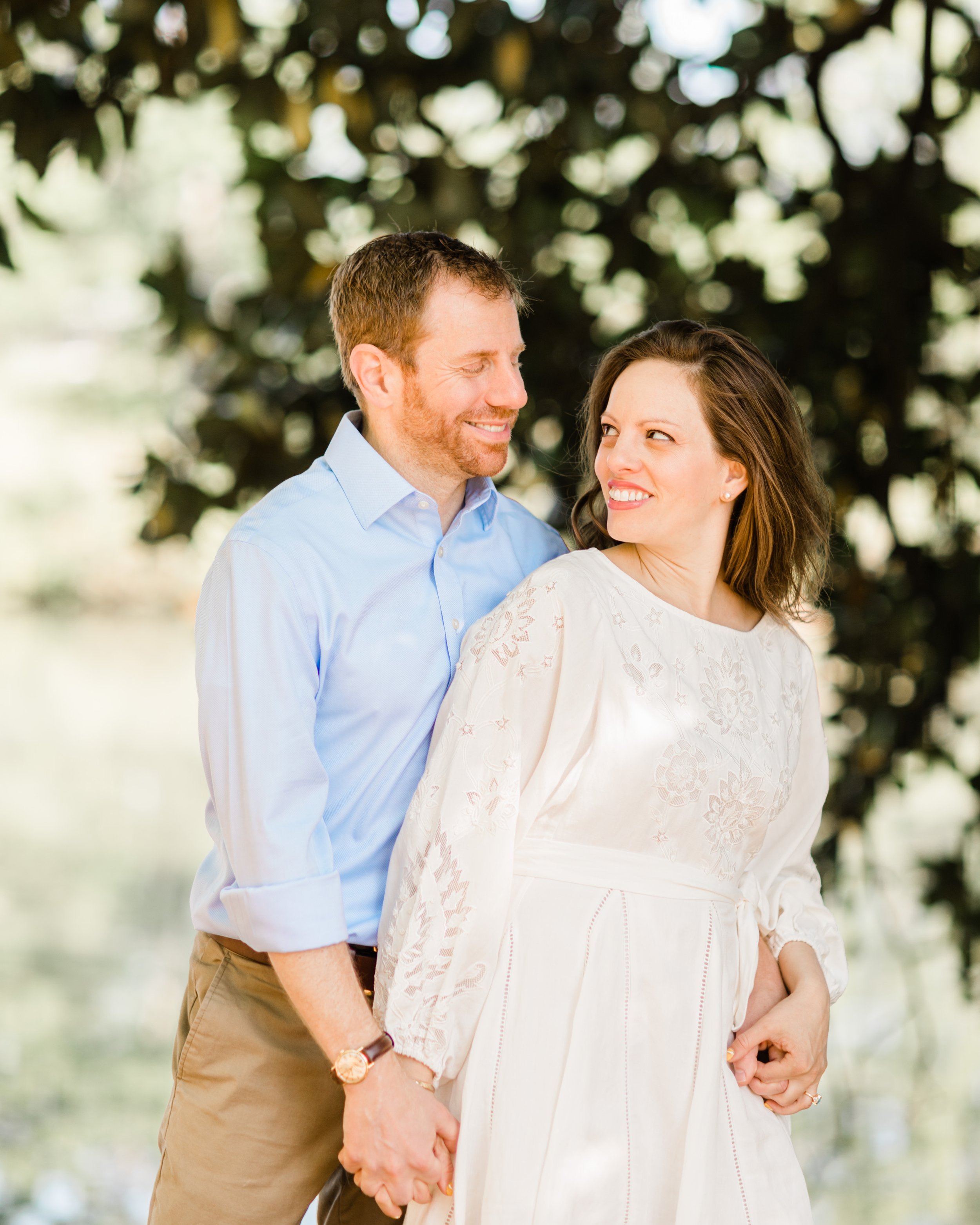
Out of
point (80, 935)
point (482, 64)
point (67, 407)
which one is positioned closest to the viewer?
point (482, 64)

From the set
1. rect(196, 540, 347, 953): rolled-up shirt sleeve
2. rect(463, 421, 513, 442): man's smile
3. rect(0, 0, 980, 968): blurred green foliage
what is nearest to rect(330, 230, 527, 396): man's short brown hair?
rect(463, 421, 513, 442): man's smile

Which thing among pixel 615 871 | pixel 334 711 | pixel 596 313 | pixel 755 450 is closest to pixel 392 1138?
pixel 615 871

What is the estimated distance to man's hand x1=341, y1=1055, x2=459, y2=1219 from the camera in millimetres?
1370

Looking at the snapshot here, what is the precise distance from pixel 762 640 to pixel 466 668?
0.41 m

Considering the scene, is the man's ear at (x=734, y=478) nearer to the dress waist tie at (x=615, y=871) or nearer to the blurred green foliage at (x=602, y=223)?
the dress waist tie at (x=615, y=871)

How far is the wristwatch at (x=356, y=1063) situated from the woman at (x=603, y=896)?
3cm

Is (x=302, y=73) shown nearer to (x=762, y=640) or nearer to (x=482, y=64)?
(x=482, y=64)

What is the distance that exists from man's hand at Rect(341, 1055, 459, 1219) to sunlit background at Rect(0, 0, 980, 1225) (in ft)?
4.17

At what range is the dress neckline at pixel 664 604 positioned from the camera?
1548 millimetres

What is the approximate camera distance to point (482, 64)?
238 centimetres

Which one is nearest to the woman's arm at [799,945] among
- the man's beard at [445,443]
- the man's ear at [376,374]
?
the man's beard at [445,443]

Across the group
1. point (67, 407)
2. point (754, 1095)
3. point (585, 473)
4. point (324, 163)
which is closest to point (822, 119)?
point (324, 163)

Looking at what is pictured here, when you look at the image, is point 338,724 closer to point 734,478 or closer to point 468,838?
point 468,838

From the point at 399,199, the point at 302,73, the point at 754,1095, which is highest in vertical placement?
the point at 302,73
